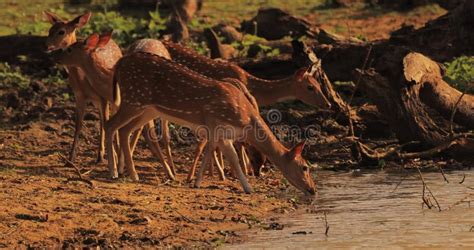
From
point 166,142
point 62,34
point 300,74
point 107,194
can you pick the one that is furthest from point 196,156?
point 62,34

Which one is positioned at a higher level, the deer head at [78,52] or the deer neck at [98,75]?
the deer head at [78,52]

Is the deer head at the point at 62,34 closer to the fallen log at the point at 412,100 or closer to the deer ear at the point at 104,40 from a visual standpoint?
the deer ear at the point at 104,40

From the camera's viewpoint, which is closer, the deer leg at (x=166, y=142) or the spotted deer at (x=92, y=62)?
the deer leg at (x=166, y=142)

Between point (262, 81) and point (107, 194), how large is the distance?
138 inches

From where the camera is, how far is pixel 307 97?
13391 millimetres

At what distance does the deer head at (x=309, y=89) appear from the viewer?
1330 cm

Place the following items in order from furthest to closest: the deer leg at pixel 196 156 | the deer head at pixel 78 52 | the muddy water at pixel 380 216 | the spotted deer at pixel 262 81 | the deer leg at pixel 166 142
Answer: the spotted deer at pixel 262 81
the deer head at pixel 78 52
the deer leg at pixel 166 142
the deer leg at pixel 196 156
the muddy water at pixel 380 216

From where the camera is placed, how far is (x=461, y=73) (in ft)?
48.5

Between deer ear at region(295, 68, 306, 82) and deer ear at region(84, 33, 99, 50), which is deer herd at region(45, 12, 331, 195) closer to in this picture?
deer ear at region(84, 33, 99, 50)

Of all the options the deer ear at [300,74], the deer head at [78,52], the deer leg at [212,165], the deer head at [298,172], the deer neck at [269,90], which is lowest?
the deer leg at [212,165]

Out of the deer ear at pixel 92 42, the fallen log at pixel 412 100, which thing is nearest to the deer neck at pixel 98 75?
the deer ear at pixel 92 42

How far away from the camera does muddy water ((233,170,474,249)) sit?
902 centimetres

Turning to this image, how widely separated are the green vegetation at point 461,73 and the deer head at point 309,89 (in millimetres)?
1998

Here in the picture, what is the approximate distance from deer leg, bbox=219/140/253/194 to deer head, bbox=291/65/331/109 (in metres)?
2.42
